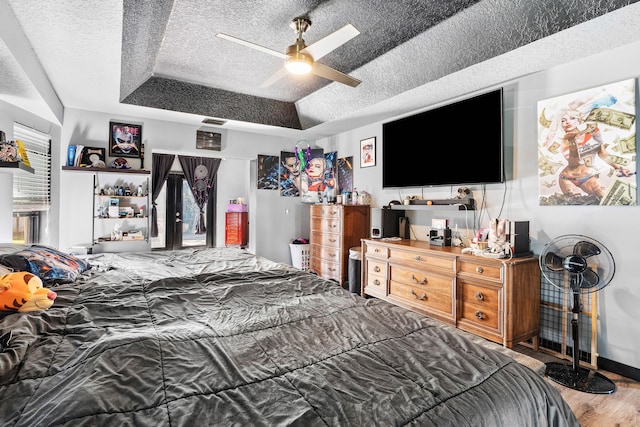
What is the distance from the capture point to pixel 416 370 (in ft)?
3.53

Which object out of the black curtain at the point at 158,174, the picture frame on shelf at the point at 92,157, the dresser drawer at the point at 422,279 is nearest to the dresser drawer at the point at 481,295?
the dresser drawer at the point at 422,279

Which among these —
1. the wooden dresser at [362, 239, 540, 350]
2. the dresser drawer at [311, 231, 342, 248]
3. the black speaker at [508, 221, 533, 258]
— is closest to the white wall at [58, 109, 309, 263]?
the dresser drawer at [311, 231, 342, 248]

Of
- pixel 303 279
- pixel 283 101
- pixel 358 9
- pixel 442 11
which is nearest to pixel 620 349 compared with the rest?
pixel 303 279

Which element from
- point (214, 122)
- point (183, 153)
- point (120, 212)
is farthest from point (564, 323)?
point (120, 212)

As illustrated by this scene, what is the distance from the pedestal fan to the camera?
2199 mm

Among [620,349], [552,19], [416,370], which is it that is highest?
[552,19]

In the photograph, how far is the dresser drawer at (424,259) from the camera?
2.95m

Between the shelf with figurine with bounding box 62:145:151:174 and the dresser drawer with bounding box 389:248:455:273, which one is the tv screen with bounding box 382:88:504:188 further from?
the shelf with figurine with bounding box 62:145:151:174

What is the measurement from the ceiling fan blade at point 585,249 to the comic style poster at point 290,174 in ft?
12.7

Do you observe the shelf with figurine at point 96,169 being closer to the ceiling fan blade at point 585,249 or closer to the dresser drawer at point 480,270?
the dresser drawer at point 480,270

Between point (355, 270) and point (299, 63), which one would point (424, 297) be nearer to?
point (355, 270)

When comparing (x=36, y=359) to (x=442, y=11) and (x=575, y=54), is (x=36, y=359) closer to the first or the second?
(x=442, y=11)

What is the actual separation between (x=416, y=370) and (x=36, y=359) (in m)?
1.27

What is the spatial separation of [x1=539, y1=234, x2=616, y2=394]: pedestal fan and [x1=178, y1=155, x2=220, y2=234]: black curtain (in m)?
6.14
